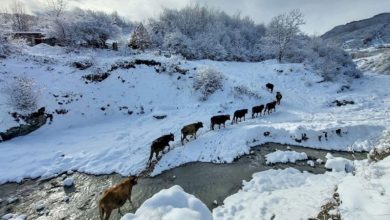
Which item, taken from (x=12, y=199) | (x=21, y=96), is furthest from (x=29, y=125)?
(x=12, y=199)

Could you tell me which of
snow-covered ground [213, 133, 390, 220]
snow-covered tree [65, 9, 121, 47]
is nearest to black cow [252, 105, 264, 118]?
snow-covered ground [213, 133, 390, 220]

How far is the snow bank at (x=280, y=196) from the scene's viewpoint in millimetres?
9227

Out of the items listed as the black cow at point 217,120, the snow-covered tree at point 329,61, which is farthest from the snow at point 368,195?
the snow-covered tree at point 329,61

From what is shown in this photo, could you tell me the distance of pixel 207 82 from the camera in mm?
26906

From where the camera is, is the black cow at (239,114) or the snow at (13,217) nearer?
the snow at (13,217)

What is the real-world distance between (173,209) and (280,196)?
18.2 ft

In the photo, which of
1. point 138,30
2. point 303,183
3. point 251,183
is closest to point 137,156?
point 251,183

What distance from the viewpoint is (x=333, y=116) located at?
69.4 feet

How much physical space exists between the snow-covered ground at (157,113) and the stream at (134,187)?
2.50 ft

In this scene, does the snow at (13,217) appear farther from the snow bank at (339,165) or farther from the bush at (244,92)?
the bush at (244,92)

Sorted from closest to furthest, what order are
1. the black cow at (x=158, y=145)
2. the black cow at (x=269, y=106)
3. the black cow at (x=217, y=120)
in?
the black cow at (x=158, y=145)
the black cow at (x=217, y=120)
the black cow at (x=269, y=106)

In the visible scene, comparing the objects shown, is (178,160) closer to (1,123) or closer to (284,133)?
(284,133)

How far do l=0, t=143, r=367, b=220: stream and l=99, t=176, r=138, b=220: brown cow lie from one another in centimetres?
56

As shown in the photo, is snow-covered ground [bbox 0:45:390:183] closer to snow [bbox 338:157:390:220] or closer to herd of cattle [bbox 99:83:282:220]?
herd of cattle [bbox 99:83:282:220]
